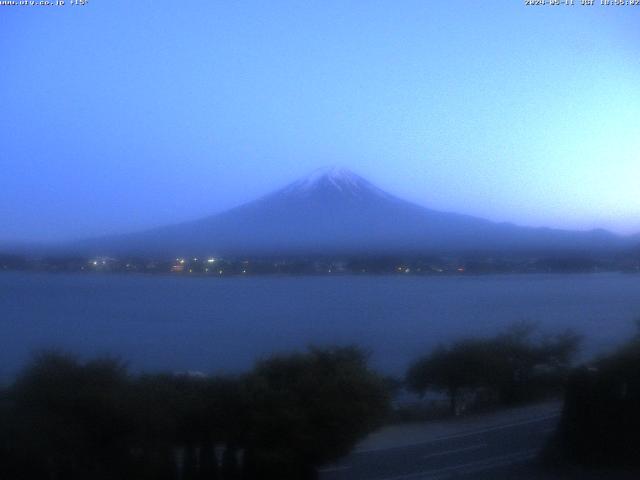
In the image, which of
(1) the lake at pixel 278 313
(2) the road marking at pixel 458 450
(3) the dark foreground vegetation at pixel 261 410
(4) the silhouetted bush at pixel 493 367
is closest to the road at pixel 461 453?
(2) the road marking at pixel 458 450

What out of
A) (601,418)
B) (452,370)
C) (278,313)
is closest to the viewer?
(601,418)

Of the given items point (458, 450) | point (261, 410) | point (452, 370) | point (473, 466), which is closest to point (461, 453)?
point (458, 450)

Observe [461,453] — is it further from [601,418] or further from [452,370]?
[601,418]

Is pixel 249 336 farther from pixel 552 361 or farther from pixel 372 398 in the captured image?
pixel 552 361

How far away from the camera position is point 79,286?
27.4 ft

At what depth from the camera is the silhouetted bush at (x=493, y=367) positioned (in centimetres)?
805

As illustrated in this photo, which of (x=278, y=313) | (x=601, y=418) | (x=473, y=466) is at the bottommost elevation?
(x=473, y=466)

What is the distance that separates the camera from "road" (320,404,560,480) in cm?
669

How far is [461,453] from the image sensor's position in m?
7.02

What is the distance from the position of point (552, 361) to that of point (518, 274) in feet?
5.21

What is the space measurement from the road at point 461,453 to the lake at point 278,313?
0.89 meters

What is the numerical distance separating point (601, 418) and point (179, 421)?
3739 mm

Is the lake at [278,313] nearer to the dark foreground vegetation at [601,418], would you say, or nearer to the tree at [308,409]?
the tree at [308,409]

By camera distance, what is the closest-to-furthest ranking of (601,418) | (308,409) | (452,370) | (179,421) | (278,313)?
(179,421), (308,409), (601,418), (452,370), (278,313)
